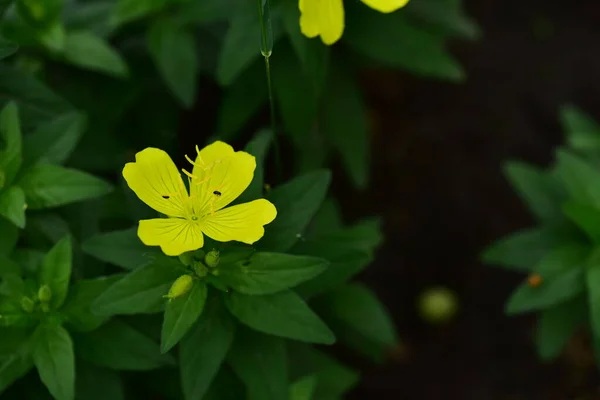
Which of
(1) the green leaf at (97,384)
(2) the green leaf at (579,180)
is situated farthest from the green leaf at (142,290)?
(2) the green leaf at (579,180)

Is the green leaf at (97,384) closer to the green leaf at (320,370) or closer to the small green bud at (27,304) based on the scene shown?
the small green bud at (27,304)

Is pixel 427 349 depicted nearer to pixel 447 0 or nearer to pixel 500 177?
pixel 500 177

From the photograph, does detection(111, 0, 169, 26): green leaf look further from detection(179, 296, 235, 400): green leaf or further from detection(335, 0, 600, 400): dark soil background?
detection(335, 0, 600, 400): dark soil background

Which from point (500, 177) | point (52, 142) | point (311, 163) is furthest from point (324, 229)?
point (500, 177)

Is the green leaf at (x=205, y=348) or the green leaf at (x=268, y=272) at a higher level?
the green leaf at (x=268, y=272)

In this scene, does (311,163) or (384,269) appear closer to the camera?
(311,163)

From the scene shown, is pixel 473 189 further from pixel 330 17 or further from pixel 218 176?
pixel 218 176

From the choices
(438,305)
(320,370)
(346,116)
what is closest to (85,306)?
(320,370)
